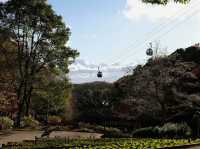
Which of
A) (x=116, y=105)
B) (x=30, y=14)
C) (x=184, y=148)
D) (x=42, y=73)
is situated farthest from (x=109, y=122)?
(x=184, y=148)

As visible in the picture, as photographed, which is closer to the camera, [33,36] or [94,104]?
[33,36]

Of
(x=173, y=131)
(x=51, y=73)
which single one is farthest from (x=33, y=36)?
(x=173, y=131)

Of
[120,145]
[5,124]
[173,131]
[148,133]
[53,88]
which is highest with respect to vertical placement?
[53,88]

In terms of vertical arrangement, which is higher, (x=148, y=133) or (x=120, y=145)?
(x=148, y=133)

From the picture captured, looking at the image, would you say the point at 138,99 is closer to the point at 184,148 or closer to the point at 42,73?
the point at 42,73

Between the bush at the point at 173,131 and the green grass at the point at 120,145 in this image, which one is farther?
the bush at the point at 173,131

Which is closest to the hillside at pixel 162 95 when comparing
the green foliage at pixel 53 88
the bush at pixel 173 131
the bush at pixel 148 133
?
the bush at pixel 148 133

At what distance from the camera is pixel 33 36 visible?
4319 cm

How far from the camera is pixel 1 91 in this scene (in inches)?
1694

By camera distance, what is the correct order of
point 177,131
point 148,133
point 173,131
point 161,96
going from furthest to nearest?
point 161,96 → point 148,133 → point 173,131 → point 177,131

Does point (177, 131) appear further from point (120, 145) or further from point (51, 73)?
point (51, 73)

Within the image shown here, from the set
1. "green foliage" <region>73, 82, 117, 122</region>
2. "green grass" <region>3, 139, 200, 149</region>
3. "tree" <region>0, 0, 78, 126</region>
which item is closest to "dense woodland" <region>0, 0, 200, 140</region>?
"tree" <region>0, 0, 78, 126</region>

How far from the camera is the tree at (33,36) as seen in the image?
42.0 metres

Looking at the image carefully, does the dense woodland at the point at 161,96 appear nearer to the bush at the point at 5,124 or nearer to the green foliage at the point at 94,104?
the green foliage at the point at 94,104
